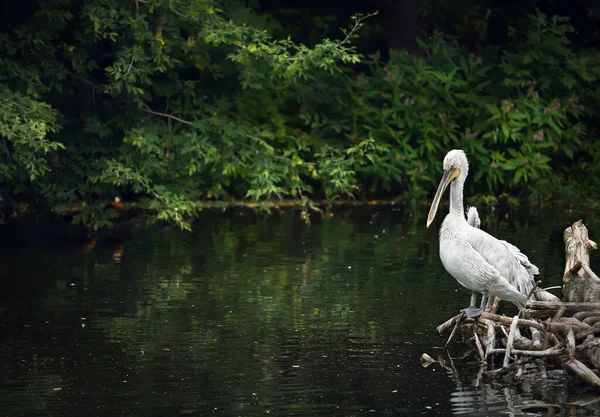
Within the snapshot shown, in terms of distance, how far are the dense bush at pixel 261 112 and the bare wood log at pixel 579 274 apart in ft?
25.8

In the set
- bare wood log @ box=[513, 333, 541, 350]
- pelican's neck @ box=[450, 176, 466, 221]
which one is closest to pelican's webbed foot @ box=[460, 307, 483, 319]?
bare wood log @ box=[513, 333, 541, 350]

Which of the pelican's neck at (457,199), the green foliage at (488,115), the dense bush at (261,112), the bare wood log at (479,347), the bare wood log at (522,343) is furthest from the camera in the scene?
the green foliage at (488,115)

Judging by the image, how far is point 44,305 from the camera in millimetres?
15500

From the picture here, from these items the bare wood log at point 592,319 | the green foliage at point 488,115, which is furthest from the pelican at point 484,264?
the green foliage at point 488,115

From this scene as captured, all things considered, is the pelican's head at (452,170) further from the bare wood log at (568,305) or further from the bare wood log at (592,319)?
the bare wood log at (592,319)

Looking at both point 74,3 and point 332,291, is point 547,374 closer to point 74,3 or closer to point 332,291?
point 332,291

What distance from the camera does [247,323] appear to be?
14.4m

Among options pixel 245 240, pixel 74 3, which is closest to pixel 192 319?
pixel 245 240

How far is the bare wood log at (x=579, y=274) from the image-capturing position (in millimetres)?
12016

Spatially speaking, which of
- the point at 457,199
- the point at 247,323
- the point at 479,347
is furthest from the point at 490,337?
the point at 247,323

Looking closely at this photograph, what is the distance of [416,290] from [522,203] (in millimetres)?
10040

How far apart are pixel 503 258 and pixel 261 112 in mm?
14536

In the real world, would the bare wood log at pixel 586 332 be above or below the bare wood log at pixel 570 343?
above

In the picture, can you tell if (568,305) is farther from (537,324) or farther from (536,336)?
(536,336)
